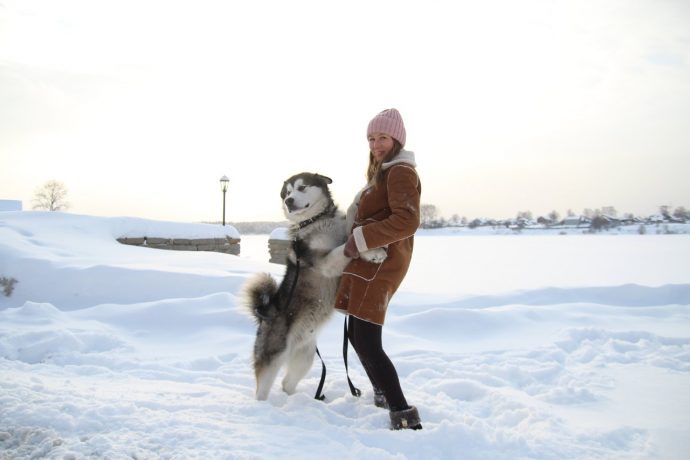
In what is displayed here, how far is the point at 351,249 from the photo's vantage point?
2.81 metres

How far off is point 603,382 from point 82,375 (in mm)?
4252

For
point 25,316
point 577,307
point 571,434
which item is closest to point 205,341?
point 25,316

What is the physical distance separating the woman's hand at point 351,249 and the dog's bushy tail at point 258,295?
0.79m

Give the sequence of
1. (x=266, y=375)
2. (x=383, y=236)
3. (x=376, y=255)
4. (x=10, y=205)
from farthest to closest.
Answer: (x=10, y=205)
(x=266, y=375)
(x=376, y=255)
(x=383, y=236)

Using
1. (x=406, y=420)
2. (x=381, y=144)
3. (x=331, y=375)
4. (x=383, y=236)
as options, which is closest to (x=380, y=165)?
(x=381, y=144)

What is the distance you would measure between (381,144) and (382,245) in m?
0.70

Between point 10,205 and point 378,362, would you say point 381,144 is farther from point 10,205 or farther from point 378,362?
point 10,205

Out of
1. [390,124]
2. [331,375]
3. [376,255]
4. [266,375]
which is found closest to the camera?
[376,255]

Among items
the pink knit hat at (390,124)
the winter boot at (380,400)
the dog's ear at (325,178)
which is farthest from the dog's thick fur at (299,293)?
the pink knit hat at (390,124)

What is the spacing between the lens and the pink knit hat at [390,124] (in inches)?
115

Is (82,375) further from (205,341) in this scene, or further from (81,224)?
(81,224)

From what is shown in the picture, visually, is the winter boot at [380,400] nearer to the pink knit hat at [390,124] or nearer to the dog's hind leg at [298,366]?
the dog's hind leg at [298,366]

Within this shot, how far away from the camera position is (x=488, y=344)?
4984 mm

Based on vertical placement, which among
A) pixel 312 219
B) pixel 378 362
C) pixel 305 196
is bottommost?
pixel 378 362
